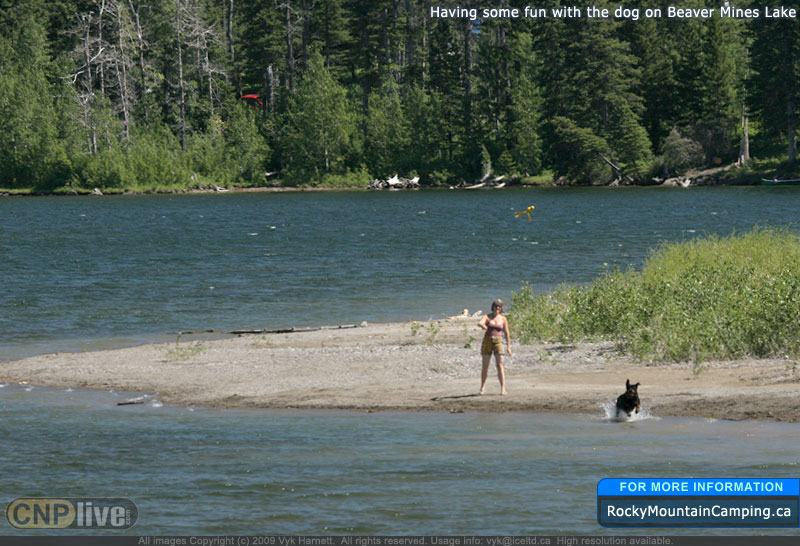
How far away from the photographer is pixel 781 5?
107m

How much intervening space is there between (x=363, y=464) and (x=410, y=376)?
559cm

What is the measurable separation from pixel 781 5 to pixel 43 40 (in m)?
79.0

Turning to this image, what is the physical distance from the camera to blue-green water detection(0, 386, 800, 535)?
1416 centimetres

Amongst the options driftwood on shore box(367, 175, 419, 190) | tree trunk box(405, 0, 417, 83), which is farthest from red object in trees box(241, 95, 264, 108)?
driftwood on shore box(367, 175, 419, 190)

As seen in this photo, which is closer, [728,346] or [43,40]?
[728,346]

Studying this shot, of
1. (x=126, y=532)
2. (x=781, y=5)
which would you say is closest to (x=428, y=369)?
(x=126, y=532)

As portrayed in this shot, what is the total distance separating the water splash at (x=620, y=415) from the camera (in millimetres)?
18359

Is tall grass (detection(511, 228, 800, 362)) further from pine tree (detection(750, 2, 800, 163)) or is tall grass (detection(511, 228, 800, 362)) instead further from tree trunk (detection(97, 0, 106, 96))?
tree trunk (detection(97, 0, 106, 96))

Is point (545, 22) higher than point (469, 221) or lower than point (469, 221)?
higher

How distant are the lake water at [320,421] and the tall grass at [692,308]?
383cm

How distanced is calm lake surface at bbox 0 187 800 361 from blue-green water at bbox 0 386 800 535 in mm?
8836

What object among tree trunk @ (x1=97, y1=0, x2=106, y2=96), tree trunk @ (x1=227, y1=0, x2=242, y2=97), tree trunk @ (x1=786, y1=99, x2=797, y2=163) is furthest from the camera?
tree trunk @ (x1=227, y1=0, x2=242, y2=97)

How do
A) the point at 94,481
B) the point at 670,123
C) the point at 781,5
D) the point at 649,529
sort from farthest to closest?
1. the point at 670,123
2. the point at 781,5
3. the point at 94,481
4. the point at 649,529

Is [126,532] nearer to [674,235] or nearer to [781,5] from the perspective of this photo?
[674,235]
